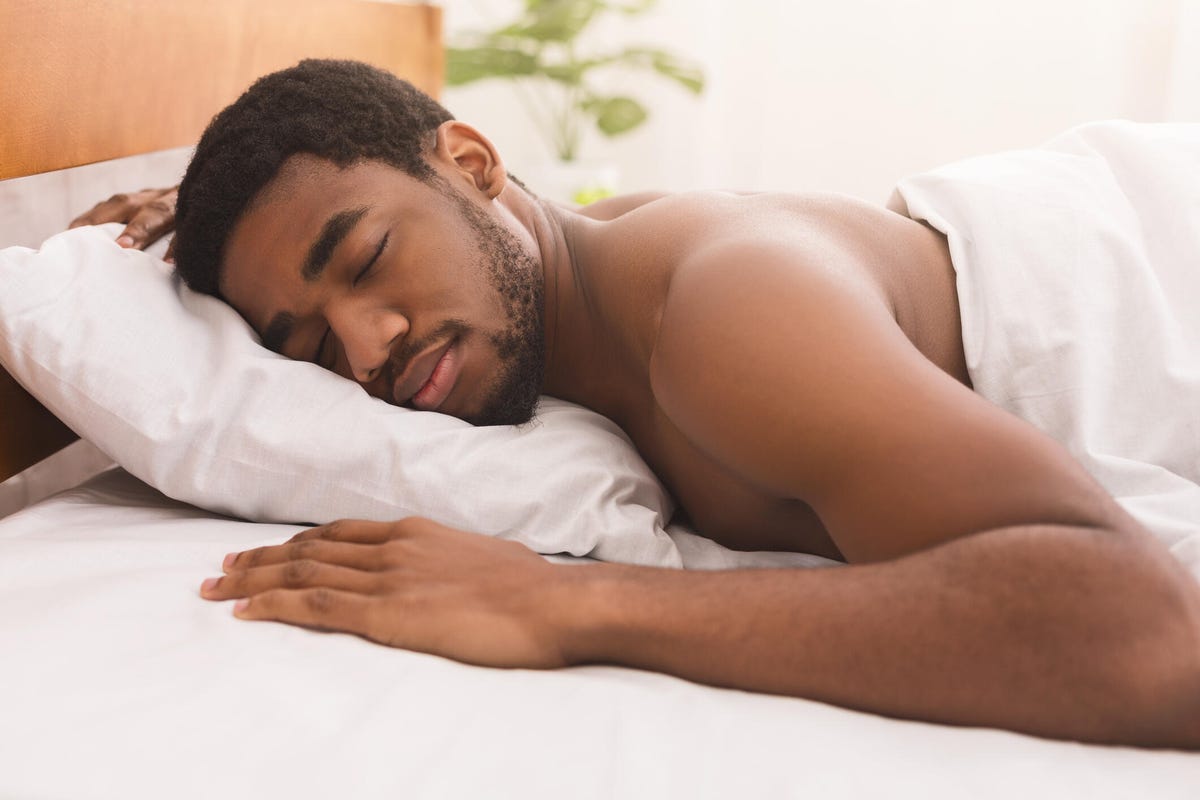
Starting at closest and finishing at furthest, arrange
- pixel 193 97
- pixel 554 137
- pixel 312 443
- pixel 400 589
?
pixel 400 589 → pixel 312 443 → pixel 193 97 → pixel 554 137

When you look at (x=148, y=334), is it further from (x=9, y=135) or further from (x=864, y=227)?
(x=864, y=227)

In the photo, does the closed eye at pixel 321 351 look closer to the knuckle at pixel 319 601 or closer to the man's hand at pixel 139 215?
the man's hand at pixel 139 215

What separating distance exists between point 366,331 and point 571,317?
12.2 inches

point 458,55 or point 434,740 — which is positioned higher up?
point 458,55

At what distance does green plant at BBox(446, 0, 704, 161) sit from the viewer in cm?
330

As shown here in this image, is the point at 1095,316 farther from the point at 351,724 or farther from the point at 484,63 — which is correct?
the point at 484,63

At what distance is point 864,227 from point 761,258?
0.27 m

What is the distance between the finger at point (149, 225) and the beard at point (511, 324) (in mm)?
445

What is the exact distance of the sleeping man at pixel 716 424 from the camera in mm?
773

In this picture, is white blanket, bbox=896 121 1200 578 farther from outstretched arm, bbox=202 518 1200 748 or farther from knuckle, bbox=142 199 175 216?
knuckle, bbox=142 199 175 216

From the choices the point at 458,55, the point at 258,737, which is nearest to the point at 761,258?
the point at 258,737

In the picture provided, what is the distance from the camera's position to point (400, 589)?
92 cm

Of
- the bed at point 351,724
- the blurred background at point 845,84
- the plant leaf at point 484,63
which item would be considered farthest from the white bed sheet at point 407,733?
the plant leaf at point 484,63

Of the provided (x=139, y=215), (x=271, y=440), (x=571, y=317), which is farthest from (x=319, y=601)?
(x=139, y=215)
